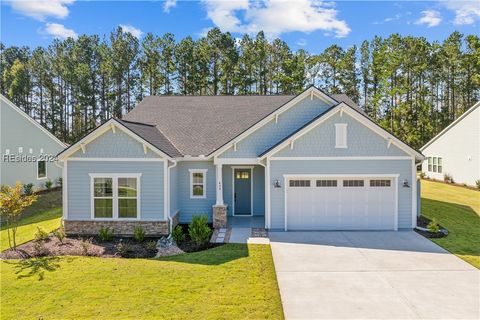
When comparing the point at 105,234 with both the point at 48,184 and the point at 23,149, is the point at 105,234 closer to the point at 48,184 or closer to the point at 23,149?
the point at 23,149

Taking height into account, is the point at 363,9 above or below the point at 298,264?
above

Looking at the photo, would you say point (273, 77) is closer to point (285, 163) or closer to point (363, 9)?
point (363, 9)

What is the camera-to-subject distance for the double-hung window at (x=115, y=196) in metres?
13.0

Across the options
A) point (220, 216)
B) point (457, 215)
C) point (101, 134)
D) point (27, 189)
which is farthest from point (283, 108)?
point (27, 189)

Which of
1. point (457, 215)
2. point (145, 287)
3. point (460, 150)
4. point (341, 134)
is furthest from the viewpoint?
point (460, 150)

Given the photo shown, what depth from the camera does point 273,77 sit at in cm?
4084

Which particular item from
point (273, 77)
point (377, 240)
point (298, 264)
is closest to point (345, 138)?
point (377, 240)

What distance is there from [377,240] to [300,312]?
21.6ft

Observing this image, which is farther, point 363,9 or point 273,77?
point 273,77

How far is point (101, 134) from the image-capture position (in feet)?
42.5

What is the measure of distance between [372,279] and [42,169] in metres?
24.4

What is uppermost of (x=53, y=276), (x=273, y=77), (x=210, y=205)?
(x=273, y=77)

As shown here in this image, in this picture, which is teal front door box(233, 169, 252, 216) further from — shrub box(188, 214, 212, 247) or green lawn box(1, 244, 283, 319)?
green lawn box(1, 244, 283, 319)

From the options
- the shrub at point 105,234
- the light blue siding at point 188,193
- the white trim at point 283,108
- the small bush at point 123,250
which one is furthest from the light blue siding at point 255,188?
the small bush at point 123,250
